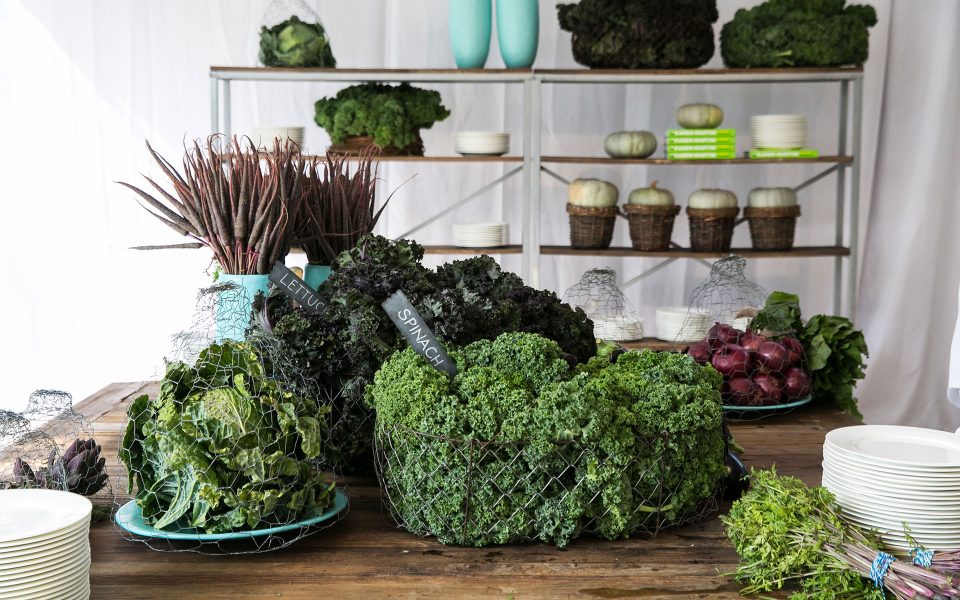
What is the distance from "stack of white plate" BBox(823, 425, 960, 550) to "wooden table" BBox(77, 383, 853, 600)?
171 mm

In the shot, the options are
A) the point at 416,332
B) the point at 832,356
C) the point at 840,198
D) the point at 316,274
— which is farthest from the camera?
the point at 840,198

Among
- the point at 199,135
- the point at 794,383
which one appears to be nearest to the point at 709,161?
the point at 794,383

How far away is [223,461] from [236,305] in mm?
465

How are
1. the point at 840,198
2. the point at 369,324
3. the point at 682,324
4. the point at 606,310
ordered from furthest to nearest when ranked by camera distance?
the point at 840,198 → the point at 682,324 → the point at 606,310 → the point at 369,324

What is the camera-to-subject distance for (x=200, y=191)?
1582mm

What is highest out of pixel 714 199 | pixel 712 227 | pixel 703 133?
pixel 703 133

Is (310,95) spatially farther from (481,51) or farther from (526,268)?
(526,268)

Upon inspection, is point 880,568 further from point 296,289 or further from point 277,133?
point 277,133

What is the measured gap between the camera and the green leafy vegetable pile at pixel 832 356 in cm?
196

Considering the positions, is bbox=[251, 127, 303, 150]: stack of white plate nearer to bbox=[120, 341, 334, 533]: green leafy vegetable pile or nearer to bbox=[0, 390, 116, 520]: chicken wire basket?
bbox=[0, 390, 116, 520]: chicken wire basket

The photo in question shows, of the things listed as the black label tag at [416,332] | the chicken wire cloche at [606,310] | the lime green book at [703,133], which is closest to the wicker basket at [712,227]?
the lime green book at [703,133]

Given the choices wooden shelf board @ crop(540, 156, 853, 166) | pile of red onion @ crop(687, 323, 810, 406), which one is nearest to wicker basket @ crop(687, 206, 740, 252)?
wooden shelf board @ crop(540, 156, 853, 166)

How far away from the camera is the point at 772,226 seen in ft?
13.1

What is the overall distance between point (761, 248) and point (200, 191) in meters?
3.01
